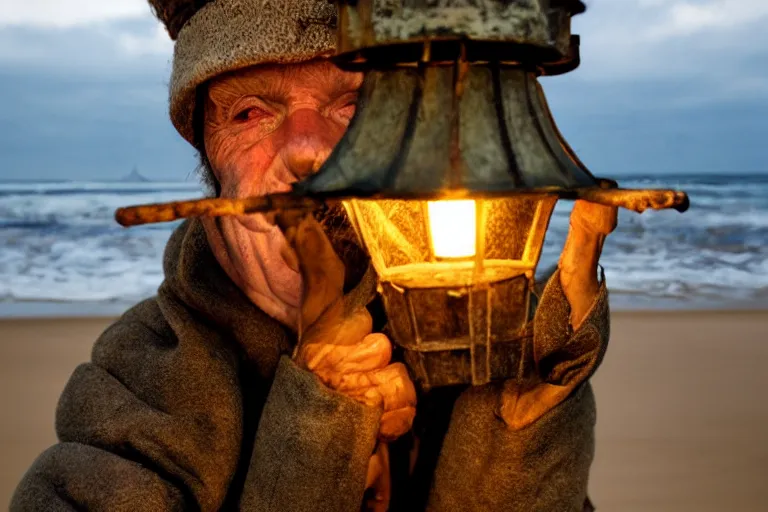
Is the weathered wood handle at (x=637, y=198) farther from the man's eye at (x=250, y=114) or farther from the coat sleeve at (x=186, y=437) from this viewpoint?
the man's eye at (x=250, y=114)

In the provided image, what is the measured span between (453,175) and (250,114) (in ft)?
3.26

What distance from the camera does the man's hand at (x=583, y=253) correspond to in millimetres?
1472

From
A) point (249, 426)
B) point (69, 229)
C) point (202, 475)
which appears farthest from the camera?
point (69, 229)

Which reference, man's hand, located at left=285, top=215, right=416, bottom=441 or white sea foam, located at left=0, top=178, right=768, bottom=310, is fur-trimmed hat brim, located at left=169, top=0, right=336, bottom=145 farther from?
white sea foam, located at left=0, top=178, right=768, bottom=310

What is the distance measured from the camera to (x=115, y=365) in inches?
94.3

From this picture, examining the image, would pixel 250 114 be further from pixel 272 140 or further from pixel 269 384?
pixel 269 384

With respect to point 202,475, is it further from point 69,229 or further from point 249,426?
point 69,229

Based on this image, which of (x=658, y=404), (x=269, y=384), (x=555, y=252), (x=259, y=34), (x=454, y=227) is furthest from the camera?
(x=555, y=252)

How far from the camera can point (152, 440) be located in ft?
7.16

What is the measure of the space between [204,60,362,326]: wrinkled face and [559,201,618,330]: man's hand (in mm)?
645

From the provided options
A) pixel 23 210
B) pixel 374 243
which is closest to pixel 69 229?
pixel 23 210

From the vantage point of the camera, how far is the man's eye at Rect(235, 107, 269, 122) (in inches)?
86.7

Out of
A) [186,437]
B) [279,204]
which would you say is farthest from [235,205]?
[186,437]

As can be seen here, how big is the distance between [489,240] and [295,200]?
285 mm
